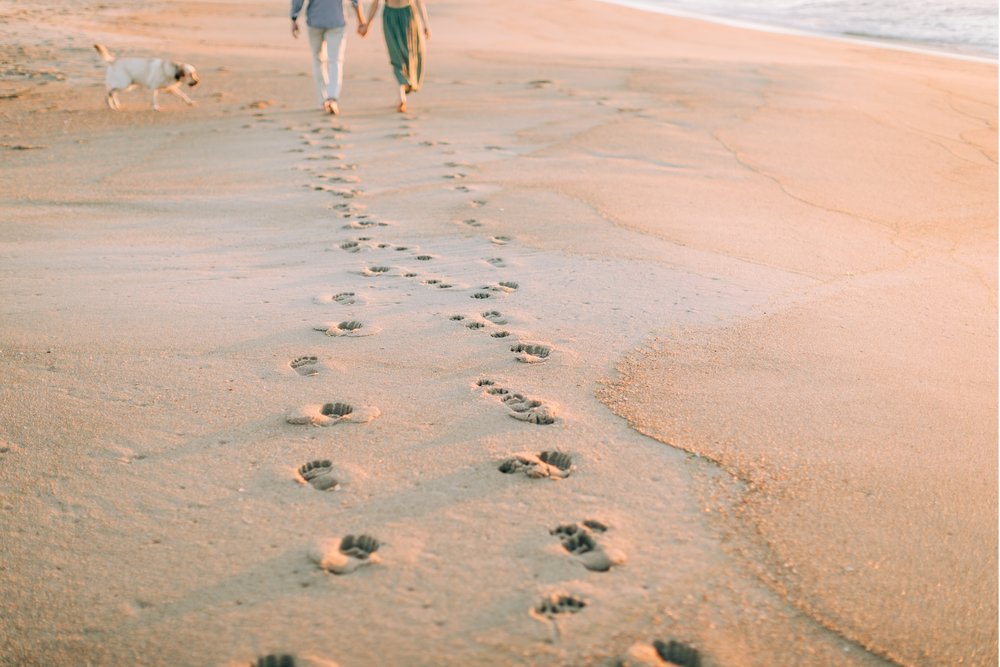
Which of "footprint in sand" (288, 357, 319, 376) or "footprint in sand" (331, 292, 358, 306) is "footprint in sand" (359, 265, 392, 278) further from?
"footprint in sand" (288, 357, 319, 376)

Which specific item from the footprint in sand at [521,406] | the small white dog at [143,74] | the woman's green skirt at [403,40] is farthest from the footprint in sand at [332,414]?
the small white dog at [143,74]

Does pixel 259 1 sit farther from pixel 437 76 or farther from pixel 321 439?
pixel 321 439

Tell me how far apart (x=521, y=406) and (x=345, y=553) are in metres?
0.86

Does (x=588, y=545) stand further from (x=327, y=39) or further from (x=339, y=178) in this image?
(x=327, y=39)

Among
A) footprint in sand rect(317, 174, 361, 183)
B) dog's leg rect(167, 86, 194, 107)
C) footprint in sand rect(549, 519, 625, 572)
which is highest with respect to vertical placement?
dog's leg rect(167, 86, 194, 107)

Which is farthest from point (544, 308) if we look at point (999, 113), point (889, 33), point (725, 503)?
point (889, 33)

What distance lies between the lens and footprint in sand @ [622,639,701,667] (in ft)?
5.34

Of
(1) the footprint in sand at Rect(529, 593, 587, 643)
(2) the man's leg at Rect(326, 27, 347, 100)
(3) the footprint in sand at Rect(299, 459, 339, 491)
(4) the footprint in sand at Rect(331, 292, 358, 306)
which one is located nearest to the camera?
(1) the footprint in sand at Rect(529, 593, 587, 643)

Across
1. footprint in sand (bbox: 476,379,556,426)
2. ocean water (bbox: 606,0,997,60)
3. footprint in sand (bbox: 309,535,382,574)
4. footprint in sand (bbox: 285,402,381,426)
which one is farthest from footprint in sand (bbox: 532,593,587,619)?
ocean water (bbox: 606,0,997,60)

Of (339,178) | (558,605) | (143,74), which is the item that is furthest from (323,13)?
(558,605)

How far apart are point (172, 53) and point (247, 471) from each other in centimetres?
908

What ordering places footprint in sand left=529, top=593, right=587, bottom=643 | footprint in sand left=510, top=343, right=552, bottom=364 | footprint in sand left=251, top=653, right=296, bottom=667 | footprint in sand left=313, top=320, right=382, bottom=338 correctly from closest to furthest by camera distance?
1. footprint in sand left=251, top=653, right=296, bottom=667
2. footprint in sand left=529, top=593, right=587, bottom=643
3. footprint in sand left=510, top=343, right=552, bottom=364
4. footprint in sand left=313, top=320, right=382, bottom=338

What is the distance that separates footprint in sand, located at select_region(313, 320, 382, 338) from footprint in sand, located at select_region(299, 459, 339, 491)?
902mm

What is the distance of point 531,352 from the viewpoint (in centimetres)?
300
